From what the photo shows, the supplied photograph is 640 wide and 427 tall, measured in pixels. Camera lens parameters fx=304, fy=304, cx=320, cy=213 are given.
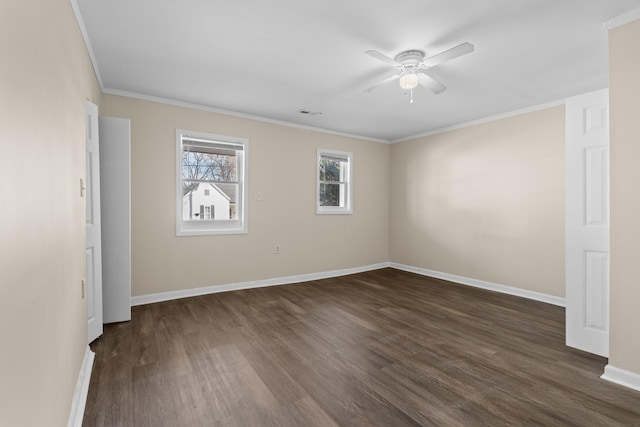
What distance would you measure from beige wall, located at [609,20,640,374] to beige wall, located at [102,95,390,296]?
148 inches

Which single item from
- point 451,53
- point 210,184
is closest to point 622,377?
point 451,53

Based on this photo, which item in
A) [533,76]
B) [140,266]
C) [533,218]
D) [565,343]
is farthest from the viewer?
[533,218]

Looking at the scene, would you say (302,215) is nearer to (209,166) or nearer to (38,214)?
(209,166)

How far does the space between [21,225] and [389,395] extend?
6.83ft

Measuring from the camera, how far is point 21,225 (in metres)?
0.96

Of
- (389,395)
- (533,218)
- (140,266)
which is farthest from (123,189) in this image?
(533,218)

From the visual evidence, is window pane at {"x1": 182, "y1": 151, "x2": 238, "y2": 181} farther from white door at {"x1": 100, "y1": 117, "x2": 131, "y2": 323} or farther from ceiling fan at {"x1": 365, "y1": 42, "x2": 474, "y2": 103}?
ceiling fan at {"x1": 365, "y1": 42, "x2": 474, "y2": 103}

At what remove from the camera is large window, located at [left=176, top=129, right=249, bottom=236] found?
4122 millimetres

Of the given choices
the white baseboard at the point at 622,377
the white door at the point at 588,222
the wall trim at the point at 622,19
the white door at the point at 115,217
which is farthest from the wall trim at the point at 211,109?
the white baseboard at the point at 622,377

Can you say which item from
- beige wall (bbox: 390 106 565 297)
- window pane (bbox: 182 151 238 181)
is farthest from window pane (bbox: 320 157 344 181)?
window pane (bbox: 182 151 238 181)

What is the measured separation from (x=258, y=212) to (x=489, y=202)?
138 inches

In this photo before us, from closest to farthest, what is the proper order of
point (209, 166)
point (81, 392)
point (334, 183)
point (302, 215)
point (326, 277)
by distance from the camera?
point (81, 392), point (209, 166), point (302, 215), point (326, 277), point (334, 183)

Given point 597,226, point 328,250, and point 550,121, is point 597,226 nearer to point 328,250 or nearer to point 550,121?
point 550,121

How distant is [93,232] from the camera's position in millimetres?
2744
